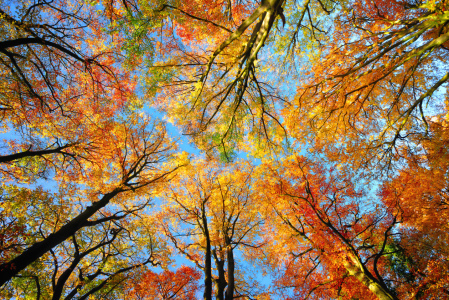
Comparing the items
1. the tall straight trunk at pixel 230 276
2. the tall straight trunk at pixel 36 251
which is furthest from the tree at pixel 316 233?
the tall straight trunk at pixel 36 251

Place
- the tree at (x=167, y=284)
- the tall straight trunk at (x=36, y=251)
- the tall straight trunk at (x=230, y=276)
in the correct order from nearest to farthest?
the tall straight trunk at (x=36, y=251) → the tall straight trunk at (x=230, y=276) → the tree at (x=167, y=284)

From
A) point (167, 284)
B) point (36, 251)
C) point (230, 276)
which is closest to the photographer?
point (36, 251)

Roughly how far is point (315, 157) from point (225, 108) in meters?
4.16

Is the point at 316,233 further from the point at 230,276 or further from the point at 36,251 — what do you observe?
the point at 36,251

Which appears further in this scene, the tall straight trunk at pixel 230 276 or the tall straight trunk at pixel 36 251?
Result: the tall straight trunk at pixel 230 276

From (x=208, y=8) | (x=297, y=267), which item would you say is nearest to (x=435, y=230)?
(x=297, y=267)

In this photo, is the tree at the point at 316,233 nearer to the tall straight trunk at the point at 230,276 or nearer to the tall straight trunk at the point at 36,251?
the tall straight trunk at the point at 230,276

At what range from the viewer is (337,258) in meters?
6.57

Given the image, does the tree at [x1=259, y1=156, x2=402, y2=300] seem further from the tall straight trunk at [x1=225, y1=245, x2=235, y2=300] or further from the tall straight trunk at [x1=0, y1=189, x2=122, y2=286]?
the tall straight trunk at [x1=0, y1=189, x2=122, y2=286]

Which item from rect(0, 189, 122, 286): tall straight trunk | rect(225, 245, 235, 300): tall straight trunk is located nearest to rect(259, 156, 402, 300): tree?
Answer: rect(225, 245, 235, 300): tall straight trunk

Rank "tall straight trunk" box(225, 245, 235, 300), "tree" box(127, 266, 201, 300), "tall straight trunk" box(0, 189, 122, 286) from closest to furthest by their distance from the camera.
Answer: "tall straight trunk" box(0, 189, 122, 286)
"tall straight trunk" box(225, 245, 235, 300)
"tree" box(127, 266, 201, 300)

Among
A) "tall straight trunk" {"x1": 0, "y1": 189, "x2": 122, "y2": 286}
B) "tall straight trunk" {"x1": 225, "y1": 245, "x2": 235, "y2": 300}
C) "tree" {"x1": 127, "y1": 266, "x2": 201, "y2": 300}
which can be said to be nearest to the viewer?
"tall straight trunk" {"x1": 0, "y1": 189, "x2": 122, "y2": 286}

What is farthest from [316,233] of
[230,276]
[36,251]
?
[36,251]

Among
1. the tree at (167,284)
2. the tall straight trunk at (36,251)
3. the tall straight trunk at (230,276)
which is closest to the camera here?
the tall straight trunk at (36,251)
